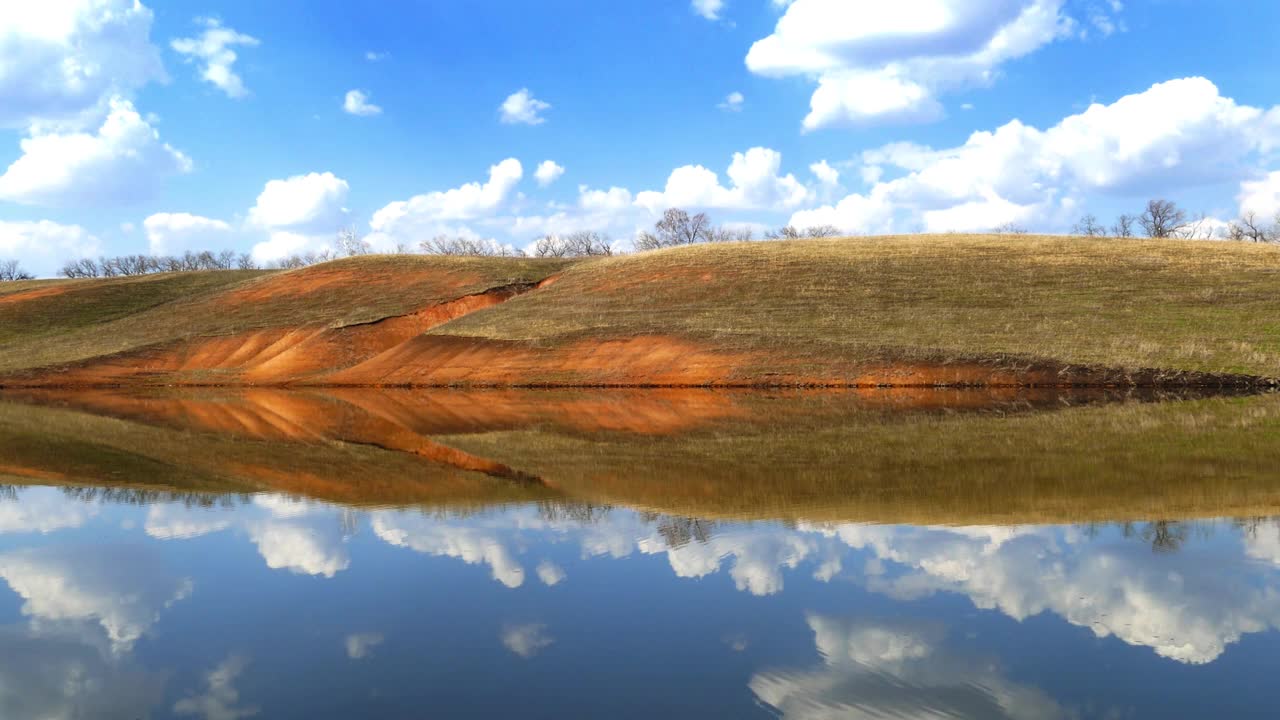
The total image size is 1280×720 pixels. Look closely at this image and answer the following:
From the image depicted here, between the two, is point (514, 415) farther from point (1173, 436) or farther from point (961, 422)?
point (1173, 436)

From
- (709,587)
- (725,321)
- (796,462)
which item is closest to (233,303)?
(725,321)

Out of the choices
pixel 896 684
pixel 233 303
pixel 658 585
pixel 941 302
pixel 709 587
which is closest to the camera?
pixel 896 684

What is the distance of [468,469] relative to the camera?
807 inches

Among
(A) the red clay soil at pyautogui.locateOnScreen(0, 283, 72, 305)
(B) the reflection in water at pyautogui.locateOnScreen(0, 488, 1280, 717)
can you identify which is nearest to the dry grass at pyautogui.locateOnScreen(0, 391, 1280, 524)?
(B) the reflection in water at pyautogui.locateOnScreen(0, 488, 1280, 717)

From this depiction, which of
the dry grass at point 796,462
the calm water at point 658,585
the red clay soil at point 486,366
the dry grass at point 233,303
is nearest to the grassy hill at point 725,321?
the red clay soil at point 486,366

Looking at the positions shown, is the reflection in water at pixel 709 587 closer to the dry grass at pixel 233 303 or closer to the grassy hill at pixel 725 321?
the grassy hill at pixel 725 321

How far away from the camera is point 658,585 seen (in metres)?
10.3

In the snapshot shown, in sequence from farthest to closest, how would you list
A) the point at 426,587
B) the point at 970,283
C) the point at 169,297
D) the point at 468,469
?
the point at 169,297, the point at 970,283, the point at 468,469, the point at 426,587

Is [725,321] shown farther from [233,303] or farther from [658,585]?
[233,303]

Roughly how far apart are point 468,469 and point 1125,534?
13.2 meters

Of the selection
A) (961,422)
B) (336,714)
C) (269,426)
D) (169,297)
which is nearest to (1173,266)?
(961,422)

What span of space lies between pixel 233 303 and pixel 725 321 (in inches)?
1882

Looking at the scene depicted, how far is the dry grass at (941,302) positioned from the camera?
4838 cm

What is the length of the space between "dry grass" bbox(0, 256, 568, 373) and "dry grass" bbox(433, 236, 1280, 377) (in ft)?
31.8
